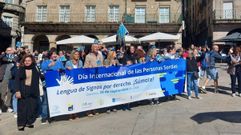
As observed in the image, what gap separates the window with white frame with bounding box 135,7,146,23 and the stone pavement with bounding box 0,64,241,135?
1074 inches

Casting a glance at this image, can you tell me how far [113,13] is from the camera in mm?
38281

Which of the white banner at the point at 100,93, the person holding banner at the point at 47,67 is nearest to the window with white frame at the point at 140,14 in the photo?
the white banner at the point at 100,93

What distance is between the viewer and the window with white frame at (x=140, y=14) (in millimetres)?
38000

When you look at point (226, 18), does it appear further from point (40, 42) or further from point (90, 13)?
point (40, 42)

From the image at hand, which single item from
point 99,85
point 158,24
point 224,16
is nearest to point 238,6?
point 224,16

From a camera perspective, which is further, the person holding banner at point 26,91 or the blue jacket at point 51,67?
the blue jacket at point 51,67

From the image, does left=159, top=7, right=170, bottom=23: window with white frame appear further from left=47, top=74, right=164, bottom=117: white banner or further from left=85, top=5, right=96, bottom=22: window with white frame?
left=47, top=74, right=164, bottom=117: white banner

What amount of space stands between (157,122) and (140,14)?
30.2m

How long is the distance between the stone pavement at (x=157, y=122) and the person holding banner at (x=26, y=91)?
0.29 meters

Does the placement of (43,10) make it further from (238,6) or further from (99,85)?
(99,85)

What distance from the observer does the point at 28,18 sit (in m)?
38.9

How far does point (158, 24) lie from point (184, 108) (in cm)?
2675

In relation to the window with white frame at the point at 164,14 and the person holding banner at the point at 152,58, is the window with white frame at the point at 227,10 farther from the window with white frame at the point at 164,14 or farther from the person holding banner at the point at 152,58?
the person holding banner at the point at 152,58

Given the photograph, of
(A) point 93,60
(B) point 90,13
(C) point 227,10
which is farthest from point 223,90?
(B) point 90,13
